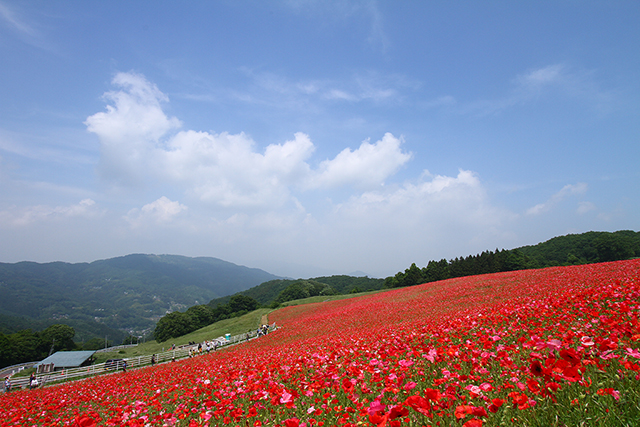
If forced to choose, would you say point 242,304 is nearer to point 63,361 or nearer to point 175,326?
point 175,326

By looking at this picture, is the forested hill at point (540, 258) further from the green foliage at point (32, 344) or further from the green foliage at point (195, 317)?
the green foliage at point (32, 344)

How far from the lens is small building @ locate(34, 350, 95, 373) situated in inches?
1644

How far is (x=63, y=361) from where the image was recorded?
44.0 m

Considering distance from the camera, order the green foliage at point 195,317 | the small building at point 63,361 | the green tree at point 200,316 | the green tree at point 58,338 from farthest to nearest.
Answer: the green tree at point 58,338 < the green tree at point 200,316 < the green foliage at point 195,317 < the small building at point 63,361

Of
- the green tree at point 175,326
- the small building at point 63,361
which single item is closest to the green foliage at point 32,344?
the green tree at point 175,326

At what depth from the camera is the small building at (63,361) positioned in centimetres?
4175

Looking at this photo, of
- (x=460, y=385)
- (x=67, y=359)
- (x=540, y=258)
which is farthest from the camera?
(x=540, y=258)

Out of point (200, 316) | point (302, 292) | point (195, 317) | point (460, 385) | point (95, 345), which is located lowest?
point (95, 345)

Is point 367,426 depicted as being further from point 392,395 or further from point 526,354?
point 526,354

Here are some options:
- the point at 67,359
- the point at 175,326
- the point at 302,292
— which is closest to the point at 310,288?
the point at 302,292

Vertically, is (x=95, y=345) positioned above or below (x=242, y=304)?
below

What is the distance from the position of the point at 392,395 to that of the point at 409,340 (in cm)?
387

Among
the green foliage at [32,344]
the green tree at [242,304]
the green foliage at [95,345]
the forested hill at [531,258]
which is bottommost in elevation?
the green foliage at [95,345]

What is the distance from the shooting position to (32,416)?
902cm
